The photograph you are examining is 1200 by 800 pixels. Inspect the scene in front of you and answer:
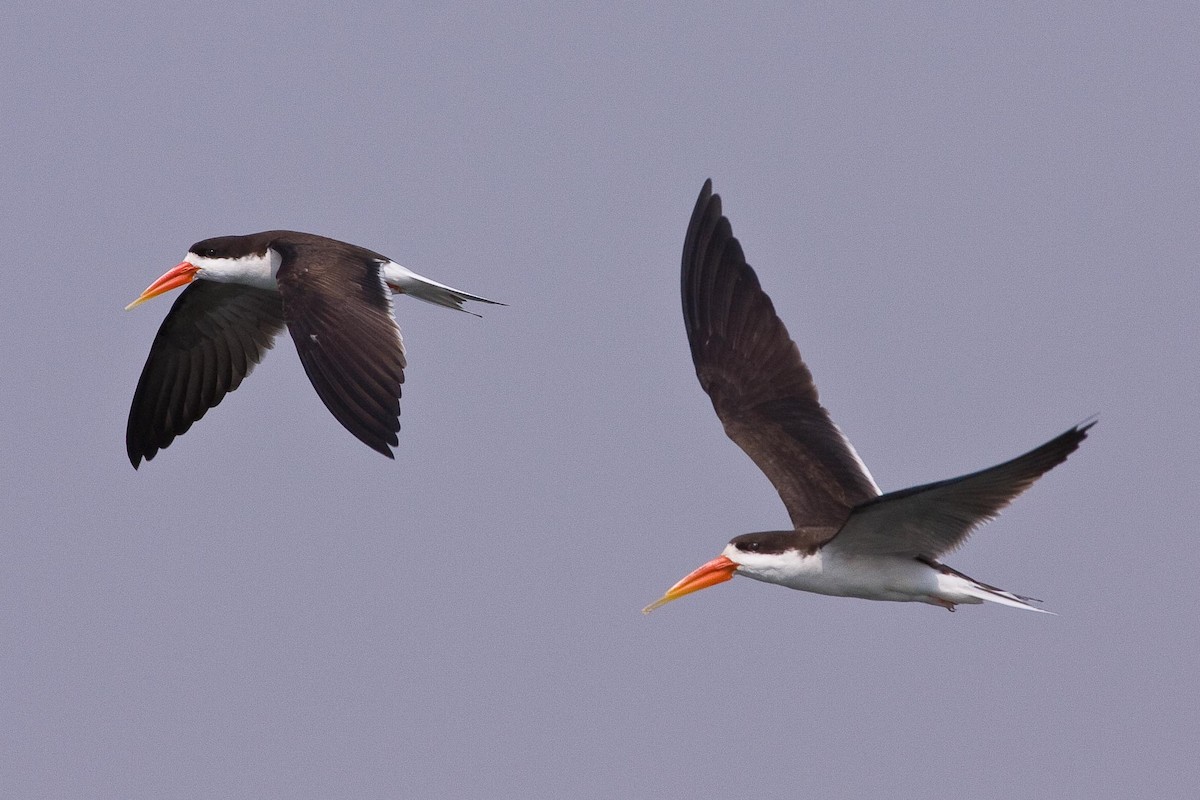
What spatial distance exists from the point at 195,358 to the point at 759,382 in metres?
4.92

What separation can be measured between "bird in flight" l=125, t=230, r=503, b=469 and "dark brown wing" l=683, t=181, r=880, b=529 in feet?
5.80

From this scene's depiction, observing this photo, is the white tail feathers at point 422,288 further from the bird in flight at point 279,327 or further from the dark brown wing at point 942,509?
the dark brown wing at point 942,509

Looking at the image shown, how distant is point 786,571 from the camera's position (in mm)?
11359

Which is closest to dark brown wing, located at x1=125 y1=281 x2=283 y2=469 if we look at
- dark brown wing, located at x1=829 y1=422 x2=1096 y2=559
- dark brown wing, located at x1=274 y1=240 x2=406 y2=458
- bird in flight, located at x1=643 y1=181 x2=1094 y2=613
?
dark brown wing, located at x1=274 y1=240 x2=406 y2=458

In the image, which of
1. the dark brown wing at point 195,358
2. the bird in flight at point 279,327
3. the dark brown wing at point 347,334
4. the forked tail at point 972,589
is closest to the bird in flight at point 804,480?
the forked tail at point 972,589

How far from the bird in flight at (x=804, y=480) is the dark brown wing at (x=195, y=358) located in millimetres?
3737

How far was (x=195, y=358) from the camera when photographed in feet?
51.0

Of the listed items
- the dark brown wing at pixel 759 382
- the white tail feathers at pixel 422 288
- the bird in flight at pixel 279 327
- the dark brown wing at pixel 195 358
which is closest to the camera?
the bird in flight at pixel 279 327

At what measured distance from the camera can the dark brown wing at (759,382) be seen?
12586 mm

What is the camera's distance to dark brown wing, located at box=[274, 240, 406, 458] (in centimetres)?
1197

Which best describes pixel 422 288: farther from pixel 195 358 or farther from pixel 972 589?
pixel 972 589

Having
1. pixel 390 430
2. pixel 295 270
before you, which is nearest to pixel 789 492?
pixel 390 430

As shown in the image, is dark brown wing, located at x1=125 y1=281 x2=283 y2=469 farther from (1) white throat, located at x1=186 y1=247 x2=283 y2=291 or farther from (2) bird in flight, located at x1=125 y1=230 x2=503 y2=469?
(1) white throat, located at x1=186 y1=247 x2=283 y2=291

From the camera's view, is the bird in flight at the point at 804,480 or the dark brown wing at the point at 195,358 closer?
the bird in flight at the point at 804,480
